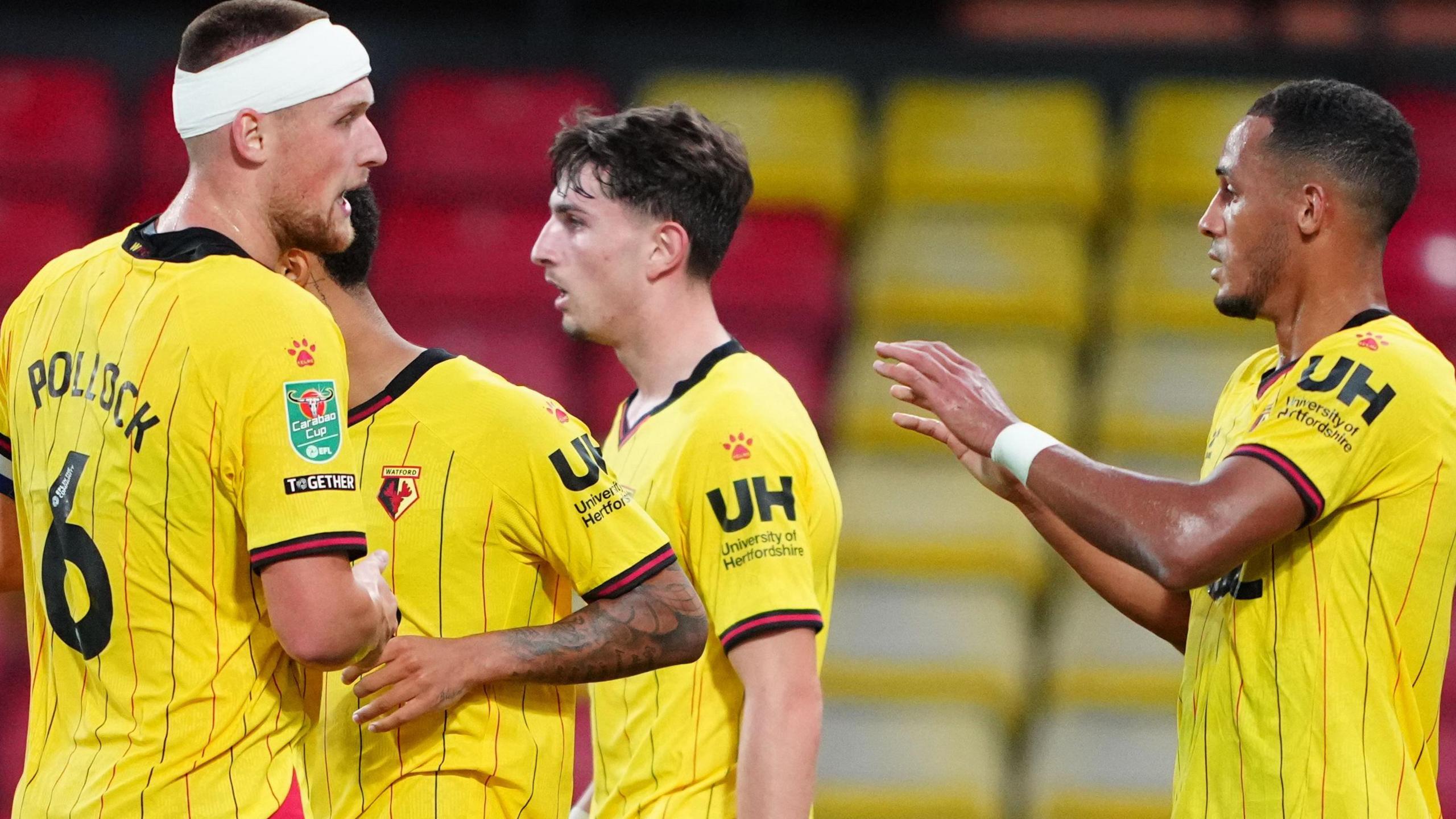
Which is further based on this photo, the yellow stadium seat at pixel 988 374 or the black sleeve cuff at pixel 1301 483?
the yellow stadium seat at pixel 988 374

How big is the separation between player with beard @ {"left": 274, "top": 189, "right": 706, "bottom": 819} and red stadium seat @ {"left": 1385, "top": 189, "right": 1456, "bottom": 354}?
4.28 m

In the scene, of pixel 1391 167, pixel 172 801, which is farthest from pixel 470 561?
pixel 1391 167

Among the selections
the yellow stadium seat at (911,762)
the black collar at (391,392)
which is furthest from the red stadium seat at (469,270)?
the black collar at (391,392)

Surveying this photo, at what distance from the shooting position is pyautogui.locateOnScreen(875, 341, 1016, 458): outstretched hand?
2.90 m

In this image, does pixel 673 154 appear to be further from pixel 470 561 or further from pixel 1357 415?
pixel 1357 415

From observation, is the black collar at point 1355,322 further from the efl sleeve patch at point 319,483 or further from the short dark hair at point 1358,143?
the efl sleeve patch at point 319,483

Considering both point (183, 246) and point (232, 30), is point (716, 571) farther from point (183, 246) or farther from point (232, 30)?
point (232, 30)

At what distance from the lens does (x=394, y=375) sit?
2.79 meters

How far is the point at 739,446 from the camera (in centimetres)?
306

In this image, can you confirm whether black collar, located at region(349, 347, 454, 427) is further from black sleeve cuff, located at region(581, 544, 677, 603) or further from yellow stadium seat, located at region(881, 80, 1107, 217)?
yellow stadium seat, located at region(881, 80, 1107, 217)

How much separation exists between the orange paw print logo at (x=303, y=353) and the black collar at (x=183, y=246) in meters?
0.18

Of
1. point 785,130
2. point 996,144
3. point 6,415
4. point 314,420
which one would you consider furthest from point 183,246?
point 996,144

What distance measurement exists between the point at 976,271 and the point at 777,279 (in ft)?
2.60

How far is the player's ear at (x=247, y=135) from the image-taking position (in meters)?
2.44
